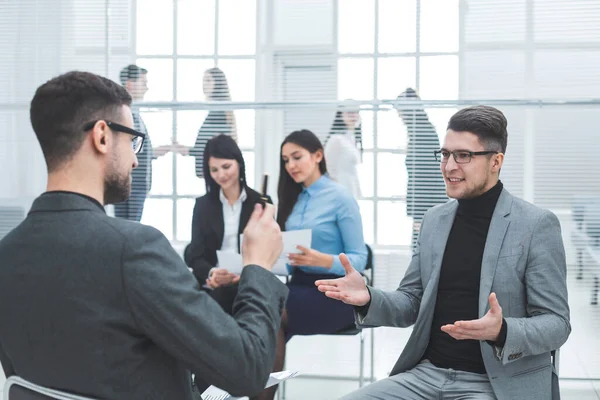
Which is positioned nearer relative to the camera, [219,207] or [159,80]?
[219,207]

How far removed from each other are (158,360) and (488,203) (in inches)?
51.8

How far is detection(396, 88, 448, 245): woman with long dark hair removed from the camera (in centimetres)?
419

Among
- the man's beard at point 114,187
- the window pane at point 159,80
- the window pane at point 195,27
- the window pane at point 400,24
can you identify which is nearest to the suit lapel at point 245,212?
the window pane at point 159,80

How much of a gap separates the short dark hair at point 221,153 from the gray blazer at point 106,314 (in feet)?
8.44

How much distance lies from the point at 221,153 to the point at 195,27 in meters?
0.86

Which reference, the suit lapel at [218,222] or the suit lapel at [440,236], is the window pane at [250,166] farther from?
the suit lapel at [440,236]

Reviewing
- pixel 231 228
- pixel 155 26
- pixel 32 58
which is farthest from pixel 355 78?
pixel 32 58

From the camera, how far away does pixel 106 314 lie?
1368 millimetres

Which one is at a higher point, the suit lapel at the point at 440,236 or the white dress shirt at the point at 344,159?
the white dress shirt at the point at 344,159

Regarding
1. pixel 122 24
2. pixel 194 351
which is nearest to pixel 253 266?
pixel 194 351

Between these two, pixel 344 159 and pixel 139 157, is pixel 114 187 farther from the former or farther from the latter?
pixel 139 157

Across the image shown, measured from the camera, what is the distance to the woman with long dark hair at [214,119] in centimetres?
438

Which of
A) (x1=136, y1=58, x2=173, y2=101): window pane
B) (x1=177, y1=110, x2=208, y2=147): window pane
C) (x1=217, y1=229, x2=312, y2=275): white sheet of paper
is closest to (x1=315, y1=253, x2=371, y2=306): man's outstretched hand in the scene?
(x1=217, y1=229, x2=312, y2=275): white sheet of paper

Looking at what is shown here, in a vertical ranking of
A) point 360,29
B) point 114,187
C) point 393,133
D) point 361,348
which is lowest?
point 361,348
